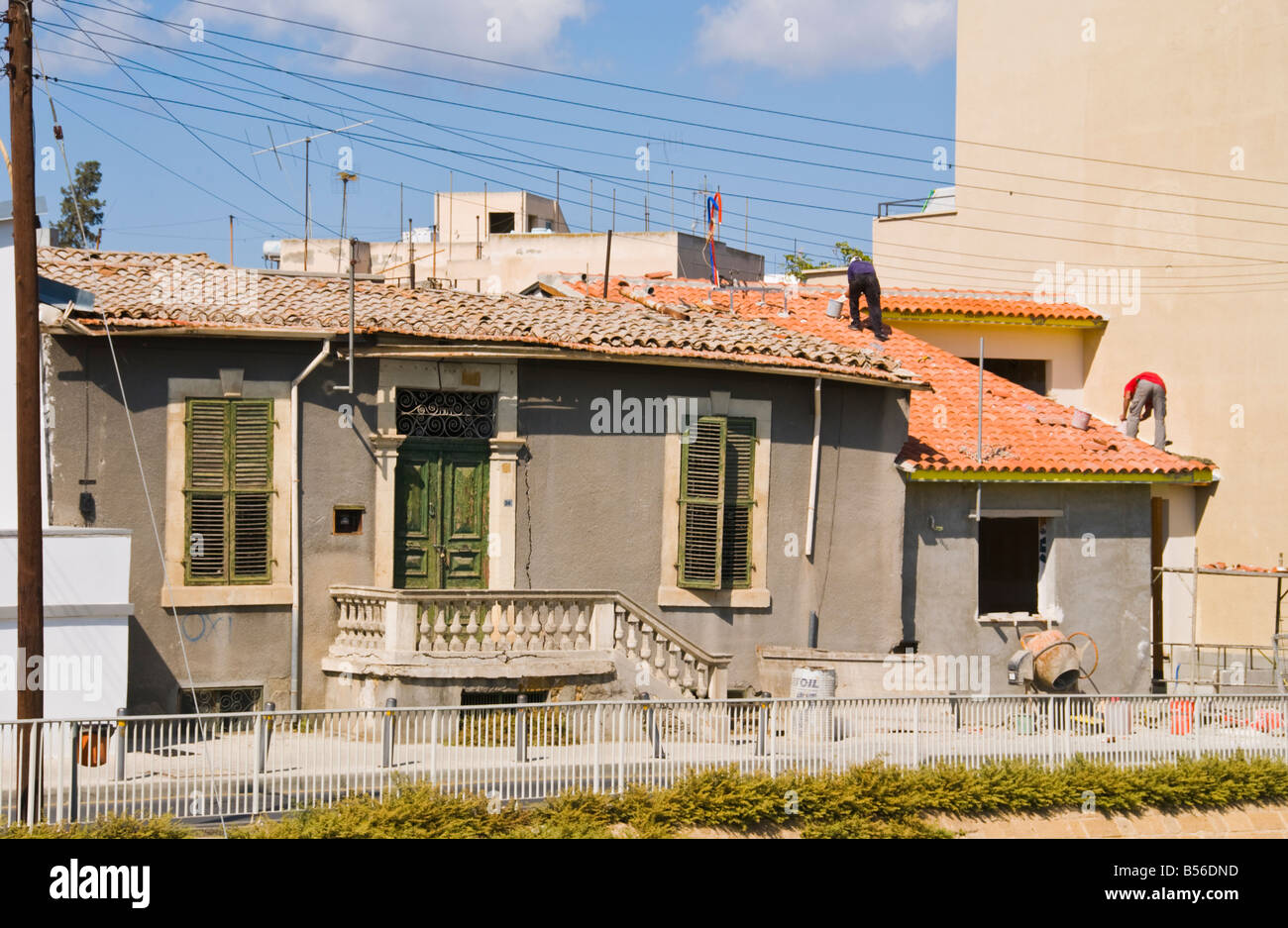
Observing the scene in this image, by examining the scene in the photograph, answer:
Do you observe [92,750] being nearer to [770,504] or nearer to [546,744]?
[546,744]

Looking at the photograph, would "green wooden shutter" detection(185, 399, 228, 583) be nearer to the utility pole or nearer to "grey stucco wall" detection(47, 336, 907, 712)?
"grey stucco wall" detection(47, 336, 907, 712)

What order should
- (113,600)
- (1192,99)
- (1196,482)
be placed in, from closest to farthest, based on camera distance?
(113,600) < (1196,482) < (1192,99)

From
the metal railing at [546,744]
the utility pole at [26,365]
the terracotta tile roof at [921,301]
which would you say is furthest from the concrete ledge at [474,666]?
the terracotta tile roof at [921,301]

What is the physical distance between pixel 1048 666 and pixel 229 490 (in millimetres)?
11351

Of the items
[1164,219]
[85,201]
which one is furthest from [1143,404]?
[85,201]

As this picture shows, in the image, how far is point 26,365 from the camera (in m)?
15.1

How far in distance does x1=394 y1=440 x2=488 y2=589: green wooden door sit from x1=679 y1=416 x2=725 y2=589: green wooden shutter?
2678mm

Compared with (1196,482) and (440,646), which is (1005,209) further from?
(440,646)

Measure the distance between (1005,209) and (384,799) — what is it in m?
22.0

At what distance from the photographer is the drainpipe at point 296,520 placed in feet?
63.0

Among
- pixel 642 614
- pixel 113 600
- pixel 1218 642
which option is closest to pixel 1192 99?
pixel 1218 642

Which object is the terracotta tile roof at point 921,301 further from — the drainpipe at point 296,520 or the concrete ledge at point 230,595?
the concrete ledge at point 230,595

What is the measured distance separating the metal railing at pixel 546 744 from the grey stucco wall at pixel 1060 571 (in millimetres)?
5391

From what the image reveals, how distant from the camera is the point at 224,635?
19000 millimetres
